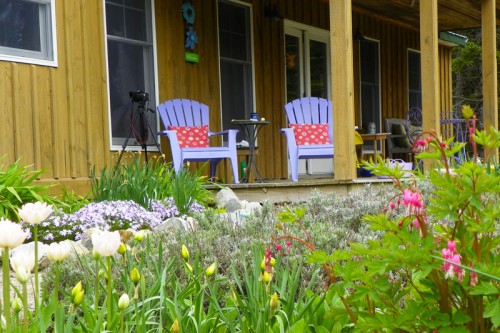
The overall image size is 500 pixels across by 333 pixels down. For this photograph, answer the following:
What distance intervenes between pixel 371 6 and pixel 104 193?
606 cm

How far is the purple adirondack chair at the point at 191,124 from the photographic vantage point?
6574mm

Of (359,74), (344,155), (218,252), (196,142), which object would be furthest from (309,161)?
(218,252)

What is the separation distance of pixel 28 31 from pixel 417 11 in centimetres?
630

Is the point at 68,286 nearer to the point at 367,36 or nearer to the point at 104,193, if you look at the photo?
the point at 104,193

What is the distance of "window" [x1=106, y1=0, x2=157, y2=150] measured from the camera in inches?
261

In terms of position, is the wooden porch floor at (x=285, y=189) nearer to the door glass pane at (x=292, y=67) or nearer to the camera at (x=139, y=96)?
the camera at (x=139, y=96)

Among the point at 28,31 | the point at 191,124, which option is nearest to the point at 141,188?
the point at 28,31

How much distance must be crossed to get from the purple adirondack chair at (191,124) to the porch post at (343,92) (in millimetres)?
1103

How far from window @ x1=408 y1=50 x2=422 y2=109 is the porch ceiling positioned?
1.74ft

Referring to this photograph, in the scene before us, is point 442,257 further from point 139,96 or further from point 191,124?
point 191,124

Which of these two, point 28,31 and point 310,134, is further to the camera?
point 310,134

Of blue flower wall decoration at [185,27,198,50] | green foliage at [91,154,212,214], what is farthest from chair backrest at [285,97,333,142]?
green foliage at [91,154,212,214]

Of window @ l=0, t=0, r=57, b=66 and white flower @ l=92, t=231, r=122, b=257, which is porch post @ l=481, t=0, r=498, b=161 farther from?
white flower @ l=92, t=231, r=122, b=257

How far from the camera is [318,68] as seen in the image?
995 cm
